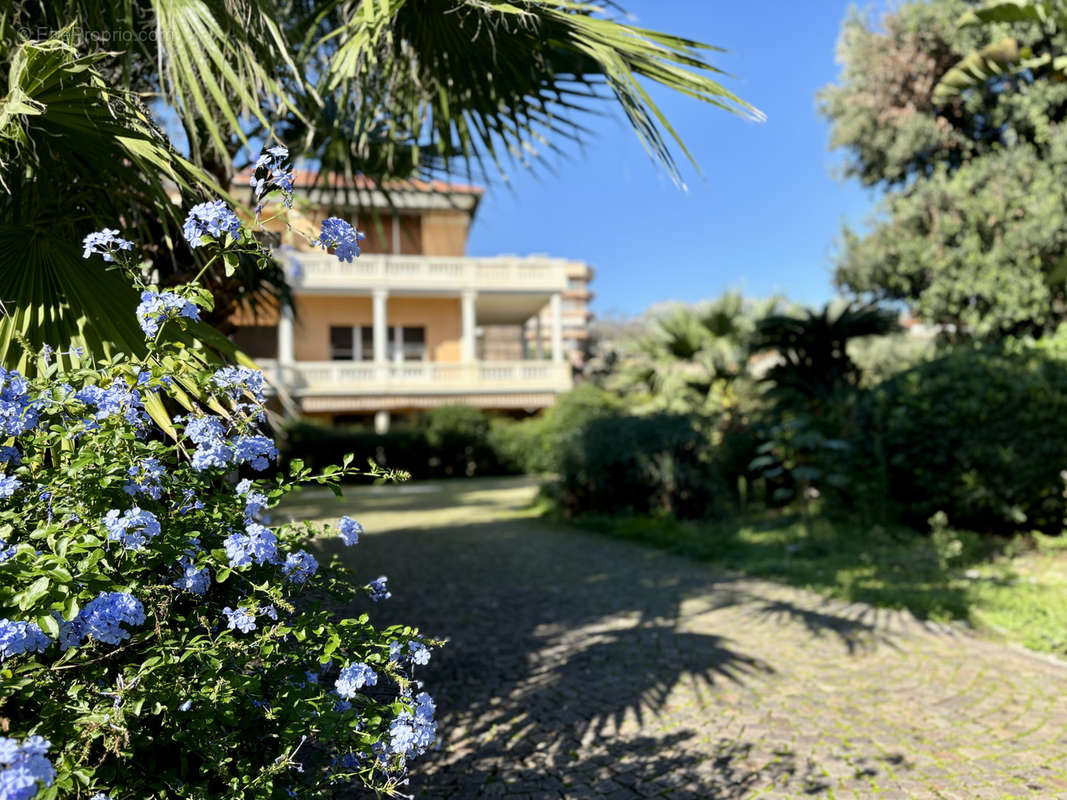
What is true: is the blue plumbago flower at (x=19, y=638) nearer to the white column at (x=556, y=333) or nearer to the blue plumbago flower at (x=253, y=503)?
the blue plumbago flower at (x=253, y=503)

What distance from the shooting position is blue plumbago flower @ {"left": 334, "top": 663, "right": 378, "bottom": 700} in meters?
1.68

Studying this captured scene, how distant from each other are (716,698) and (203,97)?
4.00 m

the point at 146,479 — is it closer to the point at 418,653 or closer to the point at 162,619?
the point at 162,619

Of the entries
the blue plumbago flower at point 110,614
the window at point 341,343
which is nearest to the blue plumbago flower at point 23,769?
the blue plumbago flower at point 110,614

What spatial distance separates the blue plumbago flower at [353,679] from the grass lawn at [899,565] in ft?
14.6

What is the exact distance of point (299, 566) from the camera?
1975 millimetres

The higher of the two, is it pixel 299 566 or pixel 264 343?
pixel 264 343

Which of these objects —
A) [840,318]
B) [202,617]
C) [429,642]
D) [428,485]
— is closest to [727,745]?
[429,642]

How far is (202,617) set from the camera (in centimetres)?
178

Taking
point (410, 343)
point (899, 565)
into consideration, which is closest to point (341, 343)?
point (410, 343)

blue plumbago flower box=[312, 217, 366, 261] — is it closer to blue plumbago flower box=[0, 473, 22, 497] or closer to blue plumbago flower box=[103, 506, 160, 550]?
blue plumbago flower box=[103, 506, 160, 550]

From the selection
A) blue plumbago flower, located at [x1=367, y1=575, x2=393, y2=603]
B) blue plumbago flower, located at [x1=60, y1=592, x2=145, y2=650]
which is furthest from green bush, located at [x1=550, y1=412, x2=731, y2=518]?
blue plumbago flower, located at [x1=60, y1=592, x2=145, y2=650]

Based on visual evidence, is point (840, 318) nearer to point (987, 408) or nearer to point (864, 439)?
point (864, 439)

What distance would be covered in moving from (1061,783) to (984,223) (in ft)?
38.9
